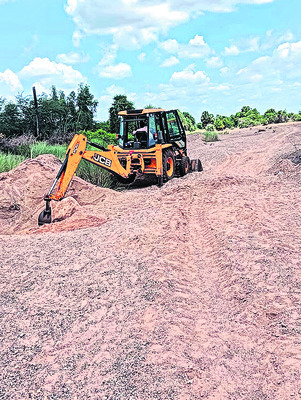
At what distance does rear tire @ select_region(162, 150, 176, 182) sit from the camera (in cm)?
1313

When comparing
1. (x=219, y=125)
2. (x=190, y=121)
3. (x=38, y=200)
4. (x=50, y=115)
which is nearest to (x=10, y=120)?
(x=50, y=115)

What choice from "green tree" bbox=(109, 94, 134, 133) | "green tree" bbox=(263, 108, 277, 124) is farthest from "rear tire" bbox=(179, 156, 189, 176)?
"green tree" bbox=(263, 108, 277, 124)

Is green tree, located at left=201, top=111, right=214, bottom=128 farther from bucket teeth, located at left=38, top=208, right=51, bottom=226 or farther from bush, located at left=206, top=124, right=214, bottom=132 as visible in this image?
bucket teeth, located at left=38, top=208, right=51, bottom=226

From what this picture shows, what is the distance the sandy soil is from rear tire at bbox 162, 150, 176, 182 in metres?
4.01

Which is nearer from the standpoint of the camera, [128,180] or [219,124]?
[128,180]

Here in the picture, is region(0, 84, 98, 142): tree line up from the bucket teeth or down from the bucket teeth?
up

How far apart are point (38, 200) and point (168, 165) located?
16.0 feet

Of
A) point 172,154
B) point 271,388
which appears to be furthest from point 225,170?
point 271,388

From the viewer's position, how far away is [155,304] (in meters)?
4.78

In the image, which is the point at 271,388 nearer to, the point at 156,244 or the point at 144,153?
the point at 156,244

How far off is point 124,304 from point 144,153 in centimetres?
825

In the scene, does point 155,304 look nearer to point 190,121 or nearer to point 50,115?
point 50,115

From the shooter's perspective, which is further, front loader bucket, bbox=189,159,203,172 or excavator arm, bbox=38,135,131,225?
front loader bucket, bbox=189,159,203,172

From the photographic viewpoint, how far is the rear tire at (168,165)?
1313 cm
